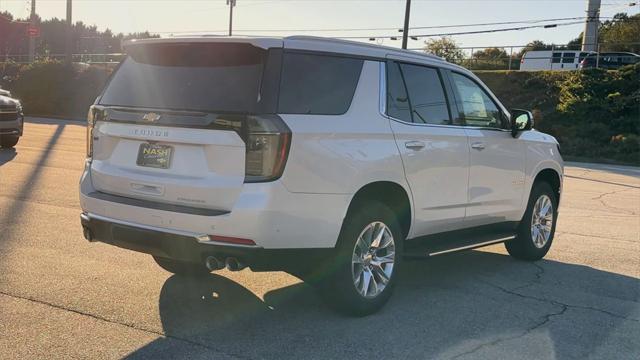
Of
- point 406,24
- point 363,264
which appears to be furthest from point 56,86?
point 363,264

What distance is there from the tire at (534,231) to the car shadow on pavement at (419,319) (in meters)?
0.60

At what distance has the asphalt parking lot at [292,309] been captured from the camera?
13.7 feet

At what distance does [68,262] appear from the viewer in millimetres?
5930

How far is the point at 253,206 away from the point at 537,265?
3.94 m

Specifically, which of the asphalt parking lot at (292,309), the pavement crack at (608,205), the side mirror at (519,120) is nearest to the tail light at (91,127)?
the asphalt parking lot at (292,309)

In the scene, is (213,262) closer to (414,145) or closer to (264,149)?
(264,149)

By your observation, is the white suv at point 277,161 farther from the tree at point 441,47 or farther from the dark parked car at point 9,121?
the tree at point 441,47

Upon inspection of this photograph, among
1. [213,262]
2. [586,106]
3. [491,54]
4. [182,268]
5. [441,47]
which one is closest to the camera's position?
[213,262]

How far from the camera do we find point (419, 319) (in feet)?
15.9

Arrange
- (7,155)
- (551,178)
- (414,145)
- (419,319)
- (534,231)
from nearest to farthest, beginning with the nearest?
(419,319)
(414,145)
(534,231)
(551,178)
(7,155)

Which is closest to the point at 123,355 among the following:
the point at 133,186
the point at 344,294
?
the point at 133,186

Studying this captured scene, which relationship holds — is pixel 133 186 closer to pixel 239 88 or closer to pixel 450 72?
pixel 239 88

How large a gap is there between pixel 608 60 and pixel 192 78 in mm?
35219

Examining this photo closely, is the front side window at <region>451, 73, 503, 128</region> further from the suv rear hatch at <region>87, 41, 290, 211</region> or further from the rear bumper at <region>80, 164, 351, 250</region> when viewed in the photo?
the suv rear hatch at <region>87, 41, 290, 211</region>
